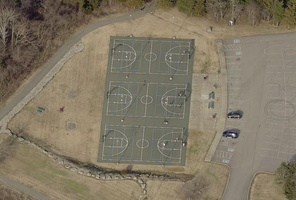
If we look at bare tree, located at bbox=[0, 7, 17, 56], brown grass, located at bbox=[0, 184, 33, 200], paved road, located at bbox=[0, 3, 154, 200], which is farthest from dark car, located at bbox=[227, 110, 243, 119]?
bare tree, located at bbox=[0, 7, 17, 56]

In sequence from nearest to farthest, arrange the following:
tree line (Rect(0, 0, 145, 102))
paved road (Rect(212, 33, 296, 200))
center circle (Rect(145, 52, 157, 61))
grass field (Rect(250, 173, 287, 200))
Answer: grass field (Rect(250, 173, 287, 200)) → paved road (Rect(212, 33, 296, 200)) → tree line (Rect(0, 0, 145, 102)) → center circle (Rect(145, 52, 157, 61))

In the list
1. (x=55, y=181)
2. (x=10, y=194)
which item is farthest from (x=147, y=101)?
(x=10, y=194)

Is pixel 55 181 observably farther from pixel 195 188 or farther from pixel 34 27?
pixel 34 27

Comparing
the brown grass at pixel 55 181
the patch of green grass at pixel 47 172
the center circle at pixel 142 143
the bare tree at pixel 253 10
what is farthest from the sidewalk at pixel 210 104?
the patch of green grass at pixel 47 172

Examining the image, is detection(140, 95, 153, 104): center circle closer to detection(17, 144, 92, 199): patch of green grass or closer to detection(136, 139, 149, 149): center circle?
detection(136, 139, 149, 149): center circle

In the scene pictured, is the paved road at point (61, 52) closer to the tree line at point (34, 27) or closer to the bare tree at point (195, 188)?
the tree line at point (34, 27)

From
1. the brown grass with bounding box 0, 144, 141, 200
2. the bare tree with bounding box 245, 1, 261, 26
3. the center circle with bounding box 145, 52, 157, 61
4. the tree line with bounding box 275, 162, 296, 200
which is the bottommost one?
the brown grass with bounding box 0, 144, 141, 200

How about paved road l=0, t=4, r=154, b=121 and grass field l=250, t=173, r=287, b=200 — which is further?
paved road l=0, t=4, r=154, b=121
